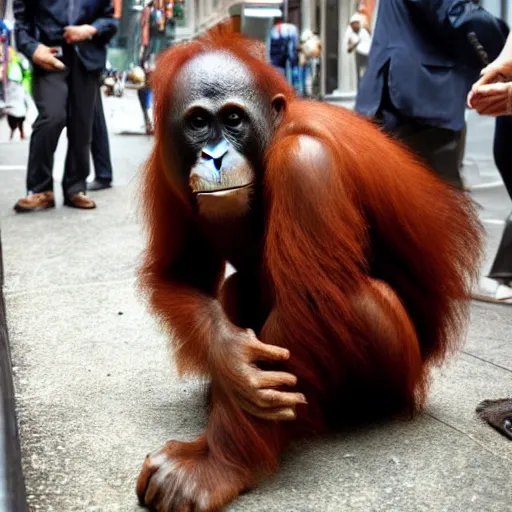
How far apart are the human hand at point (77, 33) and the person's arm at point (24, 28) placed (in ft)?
0.60

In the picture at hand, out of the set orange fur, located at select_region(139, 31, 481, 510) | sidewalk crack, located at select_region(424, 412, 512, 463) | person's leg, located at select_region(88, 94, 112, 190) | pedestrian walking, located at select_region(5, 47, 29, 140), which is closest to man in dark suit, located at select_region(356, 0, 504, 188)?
orange fur, located at select_region(139, 31, 481, 510)

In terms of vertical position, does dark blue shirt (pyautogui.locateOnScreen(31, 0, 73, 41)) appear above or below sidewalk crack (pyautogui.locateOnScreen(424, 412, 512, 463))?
A: above

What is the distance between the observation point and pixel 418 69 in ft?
10.4

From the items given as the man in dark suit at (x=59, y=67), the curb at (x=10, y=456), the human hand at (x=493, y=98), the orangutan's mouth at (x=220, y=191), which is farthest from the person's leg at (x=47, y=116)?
the orangutan's mouth at (x=220, y=191)

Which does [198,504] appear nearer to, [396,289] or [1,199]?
Result: [396,289]

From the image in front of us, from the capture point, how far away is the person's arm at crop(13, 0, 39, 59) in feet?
15.1

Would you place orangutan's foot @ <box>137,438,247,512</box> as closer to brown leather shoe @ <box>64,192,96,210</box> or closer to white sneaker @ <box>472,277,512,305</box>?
white sneaker @ <box>472,277,512,305</box>

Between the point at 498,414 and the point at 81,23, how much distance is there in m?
3.68

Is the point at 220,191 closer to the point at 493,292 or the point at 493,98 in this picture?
the point at 493,98

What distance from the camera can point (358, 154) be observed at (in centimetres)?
169

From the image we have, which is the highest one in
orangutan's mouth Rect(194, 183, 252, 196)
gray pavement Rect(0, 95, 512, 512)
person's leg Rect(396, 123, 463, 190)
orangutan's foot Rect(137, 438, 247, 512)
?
orangutan's mouth Rect(194, 183, 252, 196)

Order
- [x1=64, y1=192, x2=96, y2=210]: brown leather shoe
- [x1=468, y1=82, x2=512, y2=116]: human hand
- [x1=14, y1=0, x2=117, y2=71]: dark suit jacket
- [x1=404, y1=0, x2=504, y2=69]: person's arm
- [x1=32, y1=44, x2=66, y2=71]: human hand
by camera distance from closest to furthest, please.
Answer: [x1=468, y1=82, x2=512, y2=116]: human hand → [x1=404, y1=0, x2=504, y2=69]: person's arm → [x1=32, y1=44, x2=66, y2=71]: human hand → [x1=14, y1=0, x2=117, y2=71]: dark suit jacket → [x1=64, y1=192, x2=96, y2=210]: brown leather shoe

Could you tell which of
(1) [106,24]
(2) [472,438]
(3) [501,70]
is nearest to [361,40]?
(1) [106,24]

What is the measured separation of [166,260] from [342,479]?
0.66 metres
